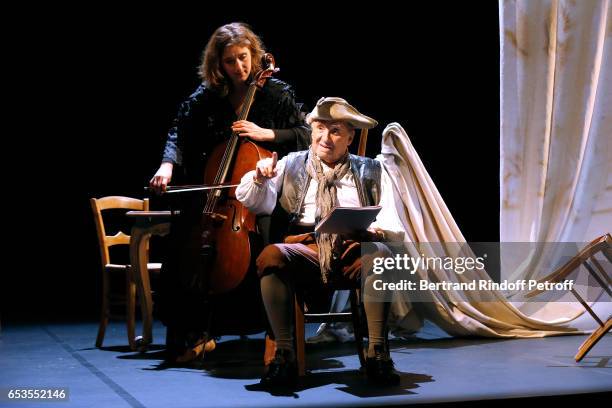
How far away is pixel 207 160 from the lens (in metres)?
3.57

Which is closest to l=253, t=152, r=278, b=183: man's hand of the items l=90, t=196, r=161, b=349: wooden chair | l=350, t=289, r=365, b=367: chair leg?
l=350, t=289, r=365, b=367: chair leg

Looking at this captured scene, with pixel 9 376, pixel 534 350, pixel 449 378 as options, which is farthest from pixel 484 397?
pixel 9 376

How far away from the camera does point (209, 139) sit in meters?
3.80

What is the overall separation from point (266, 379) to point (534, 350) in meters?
1.48

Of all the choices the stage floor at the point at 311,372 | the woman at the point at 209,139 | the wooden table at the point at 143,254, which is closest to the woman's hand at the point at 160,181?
the woman at the point at 209,139

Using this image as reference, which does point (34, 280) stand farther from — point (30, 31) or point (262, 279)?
point (262, 279)

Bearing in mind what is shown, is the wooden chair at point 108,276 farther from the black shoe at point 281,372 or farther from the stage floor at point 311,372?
the black shoe at point 281,372

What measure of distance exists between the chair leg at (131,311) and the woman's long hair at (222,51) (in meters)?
1.00

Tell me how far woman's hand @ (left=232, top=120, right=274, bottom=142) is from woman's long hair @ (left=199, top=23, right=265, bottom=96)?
29 centimetres

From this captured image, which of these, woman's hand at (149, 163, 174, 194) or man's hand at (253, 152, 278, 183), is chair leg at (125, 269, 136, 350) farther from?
man's hand at (253, 152, 278, 183)

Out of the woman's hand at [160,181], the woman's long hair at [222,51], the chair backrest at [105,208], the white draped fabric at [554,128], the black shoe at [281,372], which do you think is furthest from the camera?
the white draped fabric at [554,128]

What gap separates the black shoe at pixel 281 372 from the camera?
2.98 meters

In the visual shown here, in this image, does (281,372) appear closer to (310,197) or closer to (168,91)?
(310,197)

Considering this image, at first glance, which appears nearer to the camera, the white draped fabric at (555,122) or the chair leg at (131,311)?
the chair leg at (131,311)
